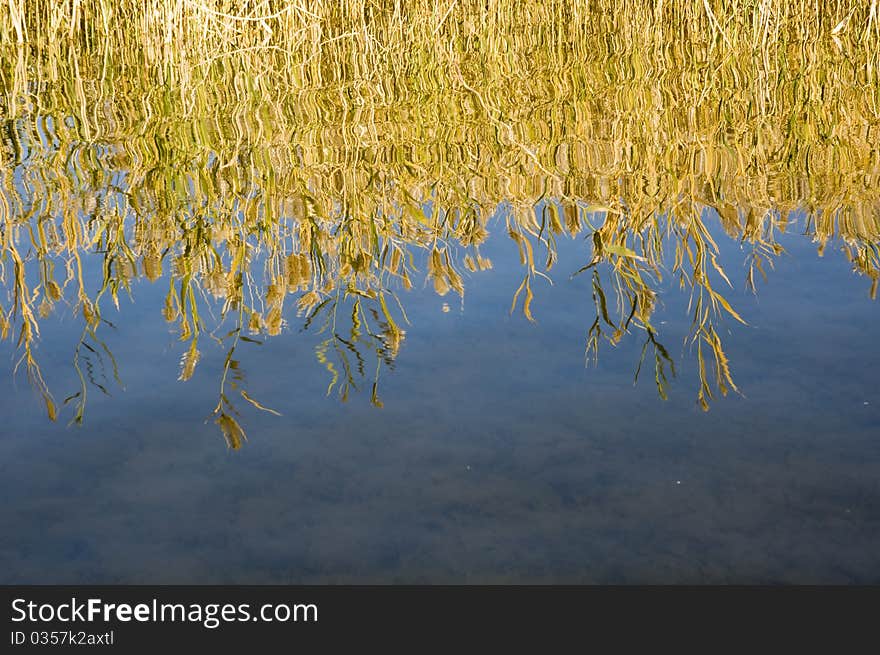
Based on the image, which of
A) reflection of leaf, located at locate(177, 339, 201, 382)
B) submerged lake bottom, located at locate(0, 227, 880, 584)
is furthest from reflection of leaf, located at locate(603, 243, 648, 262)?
reflection of leaf, located at locate(177, 339, 201, 382)

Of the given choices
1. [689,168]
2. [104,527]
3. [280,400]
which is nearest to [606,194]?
[689,168]

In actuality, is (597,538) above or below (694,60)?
below

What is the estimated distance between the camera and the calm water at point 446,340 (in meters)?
1.52

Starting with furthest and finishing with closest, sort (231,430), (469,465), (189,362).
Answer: (189,362) < (231,430) < (469,465)

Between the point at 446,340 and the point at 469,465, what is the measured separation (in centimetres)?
52

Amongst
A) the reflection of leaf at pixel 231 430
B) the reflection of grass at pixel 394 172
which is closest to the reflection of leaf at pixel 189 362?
the reflection of grass at pixel 394 172

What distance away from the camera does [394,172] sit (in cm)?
316

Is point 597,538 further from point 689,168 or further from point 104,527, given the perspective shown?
point 689,168

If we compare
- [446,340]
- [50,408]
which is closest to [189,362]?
[50,408]

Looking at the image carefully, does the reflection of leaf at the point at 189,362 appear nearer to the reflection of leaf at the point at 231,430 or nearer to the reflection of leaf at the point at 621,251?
the reflection of leaf at the point at 231,430

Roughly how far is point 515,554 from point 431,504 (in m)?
0.17

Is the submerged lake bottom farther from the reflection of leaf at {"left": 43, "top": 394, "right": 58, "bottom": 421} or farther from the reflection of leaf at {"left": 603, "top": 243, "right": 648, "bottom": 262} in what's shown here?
the reflection of leaf at {"left": 603, "top": 243, "right": 648, "bottom": 262}

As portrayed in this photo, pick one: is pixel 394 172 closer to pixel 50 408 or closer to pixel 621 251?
pixel 621 251

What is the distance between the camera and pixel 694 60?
16.6ft
